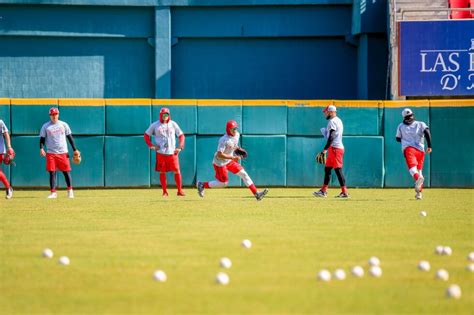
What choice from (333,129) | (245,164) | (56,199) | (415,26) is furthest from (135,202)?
(415,26)

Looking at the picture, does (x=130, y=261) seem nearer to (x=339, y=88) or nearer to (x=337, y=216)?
(x=337, y=216)

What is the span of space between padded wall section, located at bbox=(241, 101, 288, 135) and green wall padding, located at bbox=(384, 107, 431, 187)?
2.61 meters

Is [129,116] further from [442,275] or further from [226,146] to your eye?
[442,275]

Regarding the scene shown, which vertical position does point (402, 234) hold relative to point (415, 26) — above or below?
below

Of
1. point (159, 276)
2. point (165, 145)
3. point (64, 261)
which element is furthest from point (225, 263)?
point (165, 145)

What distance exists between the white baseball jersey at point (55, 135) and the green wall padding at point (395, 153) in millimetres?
8540

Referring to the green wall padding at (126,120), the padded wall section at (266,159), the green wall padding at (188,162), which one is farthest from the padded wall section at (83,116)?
the padded wall section at (266,159)

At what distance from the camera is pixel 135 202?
Result: 65.2 feet

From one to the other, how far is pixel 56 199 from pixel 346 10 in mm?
13313

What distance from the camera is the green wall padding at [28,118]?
989 inches

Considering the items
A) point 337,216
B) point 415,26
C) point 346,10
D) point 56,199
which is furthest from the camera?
point 346,10

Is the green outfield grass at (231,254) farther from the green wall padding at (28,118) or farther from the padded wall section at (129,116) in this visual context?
the padded wall section at (129,116)

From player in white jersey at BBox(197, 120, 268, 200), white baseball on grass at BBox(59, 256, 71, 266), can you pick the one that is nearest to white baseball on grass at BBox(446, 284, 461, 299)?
white baseball on grass at BBox(59, 256, 71, 266)

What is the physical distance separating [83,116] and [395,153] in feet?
26.0
